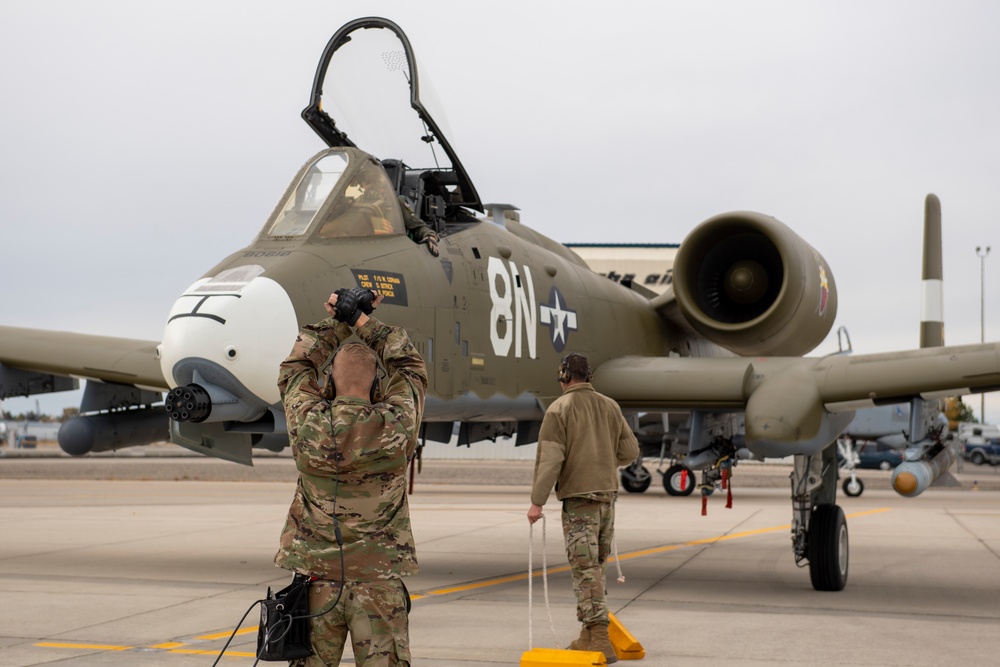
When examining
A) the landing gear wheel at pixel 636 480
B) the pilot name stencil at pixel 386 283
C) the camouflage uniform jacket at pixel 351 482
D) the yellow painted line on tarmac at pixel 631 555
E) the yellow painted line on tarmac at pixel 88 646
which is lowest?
the landing gear wheel at pixel 636 480

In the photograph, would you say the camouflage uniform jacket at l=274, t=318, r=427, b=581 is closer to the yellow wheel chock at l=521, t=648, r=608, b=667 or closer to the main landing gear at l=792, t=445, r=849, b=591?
the yellow wheel chock at l=521, t=648, r=608, b=667

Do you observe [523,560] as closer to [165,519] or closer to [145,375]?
[145,375]

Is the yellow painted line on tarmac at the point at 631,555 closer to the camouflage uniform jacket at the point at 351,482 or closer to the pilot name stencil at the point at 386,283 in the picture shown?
the pilot name stencil at the point at 386,283

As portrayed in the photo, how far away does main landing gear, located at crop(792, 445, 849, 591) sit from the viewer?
1005 cm

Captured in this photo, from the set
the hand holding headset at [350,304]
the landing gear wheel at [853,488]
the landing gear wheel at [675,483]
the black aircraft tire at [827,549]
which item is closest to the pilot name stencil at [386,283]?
the hand holding headset at [350,304]

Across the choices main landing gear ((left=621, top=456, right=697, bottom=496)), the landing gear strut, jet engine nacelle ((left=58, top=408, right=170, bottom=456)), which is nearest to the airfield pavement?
jet engine nacelle ((left=58, top=408, right=170, bottom=456))

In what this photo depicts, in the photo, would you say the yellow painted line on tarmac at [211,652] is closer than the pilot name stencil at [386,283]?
Yes

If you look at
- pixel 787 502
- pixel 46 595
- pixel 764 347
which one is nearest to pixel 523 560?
pixel 764 347

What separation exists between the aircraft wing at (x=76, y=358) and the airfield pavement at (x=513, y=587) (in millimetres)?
1869

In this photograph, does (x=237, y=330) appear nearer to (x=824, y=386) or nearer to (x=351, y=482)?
(x=351, y=482)

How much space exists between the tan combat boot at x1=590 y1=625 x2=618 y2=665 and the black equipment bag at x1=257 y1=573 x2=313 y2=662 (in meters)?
2.85

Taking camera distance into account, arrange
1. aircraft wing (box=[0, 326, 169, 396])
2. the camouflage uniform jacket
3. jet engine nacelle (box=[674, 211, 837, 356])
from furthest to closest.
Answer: jet engine nacelle (box=[674, 211, 837, 356]), aircraft wing (box=[0, 326, 169, 396]), the camouflage uniform jacket

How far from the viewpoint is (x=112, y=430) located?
11445 mm

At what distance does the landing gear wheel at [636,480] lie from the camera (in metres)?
26.4
